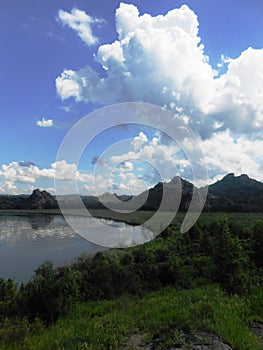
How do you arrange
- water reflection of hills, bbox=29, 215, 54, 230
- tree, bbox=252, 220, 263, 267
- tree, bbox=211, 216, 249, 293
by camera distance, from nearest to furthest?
tree, bbox=211, 216, 249, 293 < tree, bbox=252, 220, 263, 267 < water reflection of hills, bbox=29, 215, 54, 230

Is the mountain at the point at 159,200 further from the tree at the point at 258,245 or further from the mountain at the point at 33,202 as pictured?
the tree at the point at 258,245

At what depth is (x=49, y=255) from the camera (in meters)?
43.1

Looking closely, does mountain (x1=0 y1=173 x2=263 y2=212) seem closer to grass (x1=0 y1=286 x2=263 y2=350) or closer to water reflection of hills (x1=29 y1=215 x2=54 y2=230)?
water reflection of hills (x1=29 y1=215 x2=54 y2=230)

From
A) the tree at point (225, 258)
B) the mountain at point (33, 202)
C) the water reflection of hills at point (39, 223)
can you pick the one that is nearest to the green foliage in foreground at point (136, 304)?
the tree at point (225, 258)

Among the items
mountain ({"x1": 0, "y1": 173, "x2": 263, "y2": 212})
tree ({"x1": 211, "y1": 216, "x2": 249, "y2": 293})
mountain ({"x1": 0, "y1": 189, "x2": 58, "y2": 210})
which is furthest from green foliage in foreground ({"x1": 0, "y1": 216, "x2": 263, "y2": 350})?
mountain ({"x1": 0, "y1": 189, "x2": 58, "y2": 210})

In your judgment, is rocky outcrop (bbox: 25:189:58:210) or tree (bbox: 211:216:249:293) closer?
tree (bbox: 211:216:249:293)

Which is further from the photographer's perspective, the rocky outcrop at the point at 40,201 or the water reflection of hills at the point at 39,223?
the rocky outcrop at the point at 40,201

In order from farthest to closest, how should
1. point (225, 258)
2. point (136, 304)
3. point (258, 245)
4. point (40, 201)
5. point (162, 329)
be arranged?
point (40, 201), point (258, 245), point (225, 258), point (136, 304), point (162, 329)

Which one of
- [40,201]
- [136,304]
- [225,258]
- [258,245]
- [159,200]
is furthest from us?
[40,201]

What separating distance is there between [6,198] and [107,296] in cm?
17407

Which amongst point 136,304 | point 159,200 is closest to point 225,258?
point 136,304

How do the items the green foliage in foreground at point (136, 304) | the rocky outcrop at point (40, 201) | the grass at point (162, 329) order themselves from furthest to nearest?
the rocky outcrop at point (40, 201)
the green foliage in foreground at point (136, 304)
the grass at point (162, 329)

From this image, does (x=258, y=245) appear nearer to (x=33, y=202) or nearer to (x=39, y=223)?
(x=39, y=223)

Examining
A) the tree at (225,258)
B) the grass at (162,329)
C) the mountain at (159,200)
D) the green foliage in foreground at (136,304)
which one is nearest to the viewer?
the grass at (162,329)
